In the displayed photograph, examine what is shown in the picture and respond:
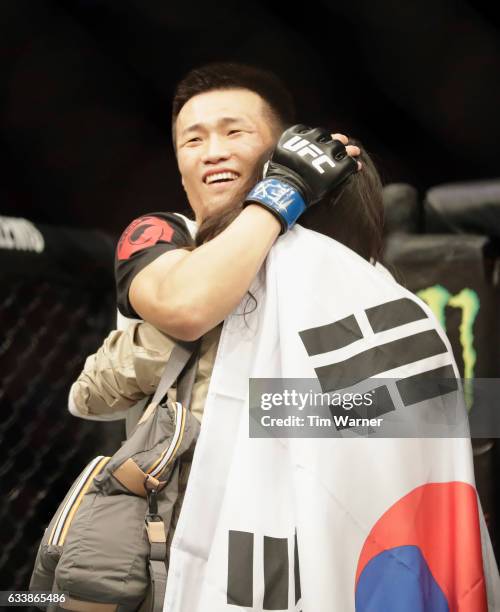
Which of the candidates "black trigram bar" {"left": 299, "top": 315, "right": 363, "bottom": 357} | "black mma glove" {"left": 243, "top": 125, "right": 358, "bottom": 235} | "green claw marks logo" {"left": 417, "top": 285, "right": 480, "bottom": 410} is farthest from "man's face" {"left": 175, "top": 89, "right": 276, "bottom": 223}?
"green claw marks logo" {"left": 417, "top": 285, "right": 480, "bottom": 410}

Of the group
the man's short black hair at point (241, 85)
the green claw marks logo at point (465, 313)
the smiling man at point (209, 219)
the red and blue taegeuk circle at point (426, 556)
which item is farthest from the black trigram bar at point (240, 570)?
the man's short black hair at point (241, 85)

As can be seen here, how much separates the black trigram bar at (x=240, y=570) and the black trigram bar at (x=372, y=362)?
0.61ft

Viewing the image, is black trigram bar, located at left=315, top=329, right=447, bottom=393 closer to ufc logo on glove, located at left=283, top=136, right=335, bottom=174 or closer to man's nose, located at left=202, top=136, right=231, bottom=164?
ufc logo on glove, located at left=283, top=136, right=335, bottom=174

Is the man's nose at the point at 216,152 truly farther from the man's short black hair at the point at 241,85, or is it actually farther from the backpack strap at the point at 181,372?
the backpack strap at the point at 181,372

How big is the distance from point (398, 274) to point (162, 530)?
1.75 ft

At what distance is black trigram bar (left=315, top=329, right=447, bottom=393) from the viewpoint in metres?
0.83

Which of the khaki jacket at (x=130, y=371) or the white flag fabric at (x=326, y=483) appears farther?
the khaki jacket at (x=130, y=371)

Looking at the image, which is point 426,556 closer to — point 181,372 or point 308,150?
point 181,372

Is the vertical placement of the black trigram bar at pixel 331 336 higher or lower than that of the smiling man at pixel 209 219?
lower

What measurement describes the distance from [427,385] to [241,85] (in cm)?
52

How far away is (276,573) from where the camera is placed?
799 mm

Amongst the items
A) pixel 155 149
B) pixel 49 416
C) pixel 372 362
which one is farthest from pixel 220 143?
pixel 155 149

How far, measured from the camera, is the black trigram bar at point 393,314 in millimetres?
861

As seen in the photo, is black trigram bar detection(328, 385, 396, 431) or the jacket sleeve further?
the jacket sleeve
